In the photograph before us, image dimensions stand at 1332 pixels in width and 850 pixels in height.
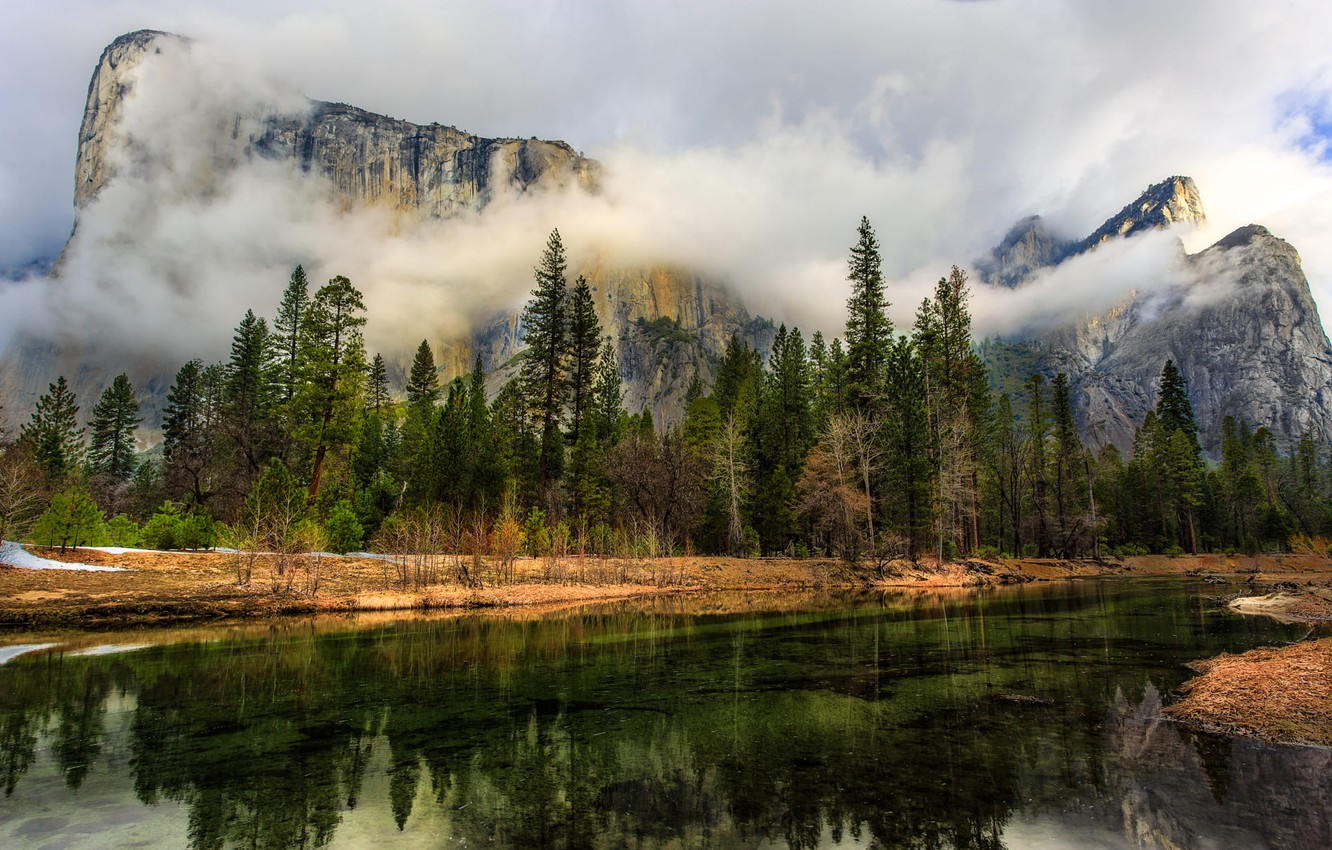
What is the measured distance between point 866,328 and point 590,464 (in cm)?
2417

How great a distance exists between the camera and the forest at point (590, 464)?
34.4 metres

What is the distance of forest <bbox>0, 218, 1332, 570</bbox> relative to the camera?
3444cm

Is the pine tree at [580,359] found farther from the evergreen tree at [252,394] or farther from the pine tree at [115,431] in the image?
the pine tree at [115,431]

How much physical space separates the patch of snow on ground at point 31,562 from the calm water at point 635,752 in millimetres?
10482

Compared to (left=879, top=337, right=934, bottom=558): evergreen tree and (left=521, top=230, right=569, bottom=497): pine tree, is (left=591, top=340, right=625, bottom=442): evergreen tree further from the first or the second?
(left=879, top=337, right=934, bottom=558): evergreen tree

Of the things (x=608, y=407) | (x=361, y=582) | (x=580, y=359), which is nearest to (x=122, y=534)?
(x=361, y=582)

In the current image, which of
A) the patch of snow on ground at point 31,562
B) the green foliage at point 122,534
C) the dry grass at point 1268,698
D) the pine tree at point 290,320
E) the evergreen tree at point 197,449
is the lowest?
the dry grass at point 1268,698

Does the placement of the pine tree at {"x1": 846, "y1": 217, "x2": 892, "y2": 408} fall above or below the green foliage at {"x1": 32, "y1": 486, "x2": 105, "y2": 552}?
above

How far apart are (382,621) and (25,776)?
15.3 meters

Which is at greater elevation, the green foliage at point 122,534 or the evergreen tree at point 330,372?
the evergreen tree at point 330,372

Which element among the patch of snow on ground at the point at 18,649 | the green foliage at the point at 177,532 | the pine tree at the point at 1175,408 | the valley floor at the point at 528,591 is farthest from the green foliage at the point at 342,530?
the pine tree at the point at 1175,408

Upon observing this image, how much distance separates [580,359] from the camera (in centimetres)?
5056

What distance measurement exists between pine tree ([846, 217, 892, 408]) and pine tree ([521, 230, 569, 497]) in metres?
22.4

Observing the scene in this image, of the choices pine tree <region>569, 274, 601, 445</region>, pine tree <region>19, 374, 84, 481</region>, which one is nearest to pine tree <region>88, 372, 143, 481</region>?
pine tree <region>19, 374, 84, 481</region>
